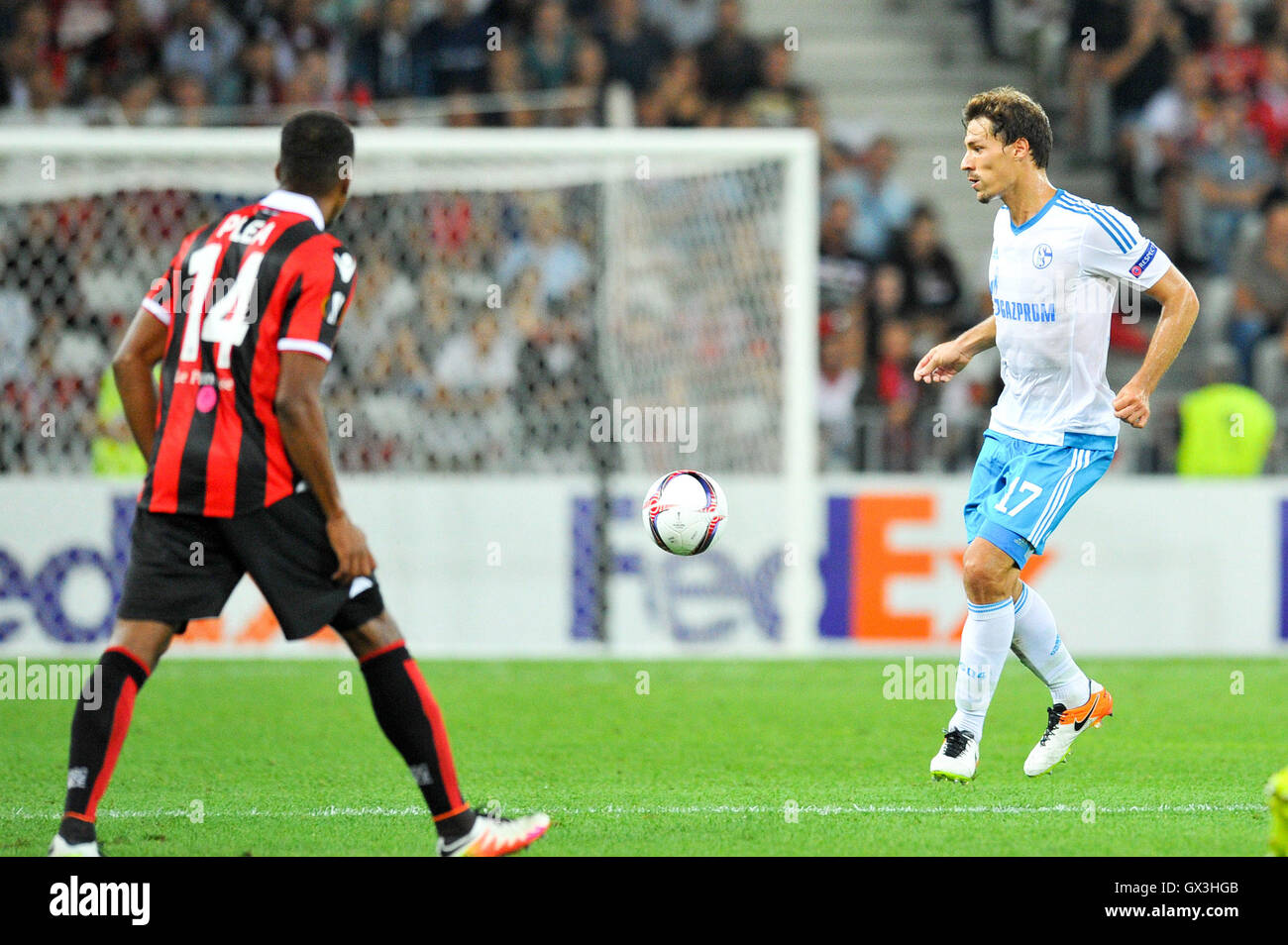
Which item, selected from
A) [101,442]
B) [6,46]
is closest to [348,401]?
[101,442]

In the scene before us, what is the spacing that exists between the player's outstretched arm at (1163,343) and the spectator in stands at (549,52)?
30.3 feet

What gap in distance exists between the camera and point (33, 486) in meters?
10.6

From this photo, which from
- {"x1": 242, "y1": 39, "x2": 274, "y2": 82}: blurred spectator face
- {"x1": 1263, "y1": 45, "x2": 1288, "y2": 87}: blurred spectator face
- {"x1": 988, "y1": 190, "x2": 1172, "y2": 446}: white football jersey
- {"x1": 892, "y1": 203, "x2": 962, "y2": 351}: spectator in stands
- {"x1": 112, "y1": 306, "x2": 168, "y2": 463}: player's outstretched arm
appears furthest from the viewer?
{"x1": 1263, "y1": 45, "x2": 1288, "y2": 87}: blurred spectator face

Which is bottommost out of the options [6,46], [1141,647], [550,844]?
[1141,647]

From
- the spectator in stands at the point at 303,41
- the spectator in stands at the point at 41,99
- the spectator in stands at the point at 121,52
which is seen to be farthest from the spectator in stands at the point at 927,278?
the spectator in stands at the point at 41,99

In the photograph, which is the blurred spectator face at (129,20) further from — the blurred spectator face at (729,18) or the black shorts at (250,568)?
the black shorts at (250,568)

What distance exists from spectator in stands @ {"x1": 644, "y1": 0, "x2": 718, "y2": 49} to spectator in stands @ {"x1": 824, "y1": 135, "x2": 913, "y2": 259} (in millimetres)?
2189

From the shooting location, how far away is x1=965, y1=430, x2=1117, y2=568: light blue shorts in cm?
586

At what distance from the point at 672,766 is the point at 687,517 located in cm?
98

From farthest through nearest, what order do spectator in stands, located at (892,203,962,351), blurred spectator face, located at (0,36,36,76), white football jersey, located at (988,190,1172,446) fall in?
blurred spectator face, located at (0,36,36,76) → spectator in stands, located at (892,203,962,351) → white football jersey, located at (988,190,1172,446)

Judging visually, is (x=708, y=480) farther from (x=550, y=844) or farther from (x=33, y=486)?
(x=33, y=486)

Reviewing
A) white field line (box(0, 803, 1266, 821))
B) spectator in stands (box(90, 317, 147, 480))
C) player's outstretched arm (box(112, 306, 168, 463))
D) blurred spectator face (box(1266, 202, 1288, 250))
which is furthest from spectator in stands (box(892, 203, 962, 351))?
player's outstretched arm (box(112, 306, 168, 463))

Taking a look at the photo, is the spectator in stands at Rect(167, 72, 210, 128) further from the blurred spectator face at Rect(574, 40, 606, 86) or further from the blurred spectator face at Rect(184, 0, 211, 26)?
the blurred spectator face at Rect(574, 40, 606, 86)

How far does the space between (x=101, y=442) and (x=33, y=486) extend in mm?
709
